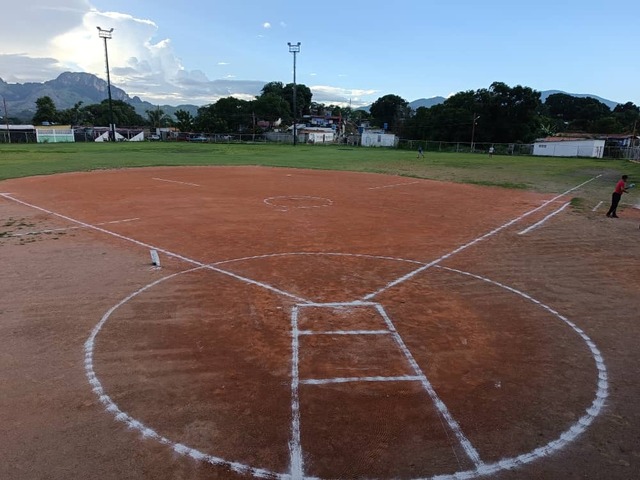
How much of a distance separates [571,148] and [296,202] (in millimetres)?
58654

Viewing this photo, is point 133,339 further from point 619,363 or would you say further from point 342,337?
point 619,363

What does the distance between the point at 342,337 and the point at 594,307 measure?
182 inches

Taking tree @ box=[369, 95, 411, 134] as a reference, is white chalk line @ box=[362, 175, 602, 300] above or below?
below

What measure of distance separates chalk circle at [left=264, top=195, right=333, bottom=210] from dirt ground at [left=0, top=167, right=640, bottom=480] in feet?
14.1

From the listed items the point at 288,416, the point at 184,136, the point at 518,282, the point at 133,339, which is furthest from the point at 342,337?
the point at 184,136

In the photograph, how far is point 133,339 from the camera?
6.25 metres

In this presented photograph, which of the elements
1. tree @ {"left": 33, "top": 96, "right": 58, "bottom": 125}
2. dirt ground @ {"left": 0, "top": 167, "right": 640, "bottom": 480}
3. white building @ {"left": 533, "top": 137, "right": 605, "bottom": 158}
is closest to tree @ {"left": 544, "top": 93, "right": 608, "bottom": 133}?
white building @ {"left": 533, "top": 137, "right": 605, "bottom": 158}

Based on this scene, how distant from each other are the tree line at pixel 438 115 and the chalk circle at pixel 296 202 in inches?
2109

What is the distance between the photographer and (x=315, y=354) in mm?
5902

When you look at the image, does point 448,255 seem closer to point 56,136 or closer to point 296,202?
point 296,202

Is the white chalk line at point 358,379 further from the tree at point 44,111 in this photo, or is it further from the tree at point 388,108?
the tree at point 388,108

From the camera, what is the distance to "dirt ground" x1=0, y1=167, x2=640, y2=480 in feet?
13.6

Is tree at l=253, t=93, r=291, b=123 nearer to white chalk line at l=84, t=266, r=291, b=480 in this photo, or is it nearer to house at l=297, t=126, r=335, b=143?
house at l=297, t=126, r=335, b=143

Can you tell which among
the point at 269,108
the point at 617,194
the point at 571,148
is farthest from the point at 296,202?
the point at 269,108
